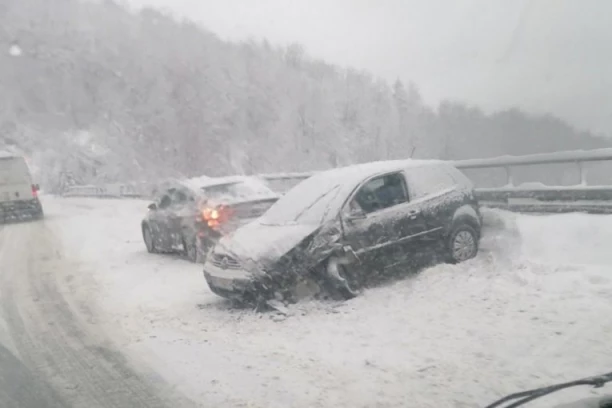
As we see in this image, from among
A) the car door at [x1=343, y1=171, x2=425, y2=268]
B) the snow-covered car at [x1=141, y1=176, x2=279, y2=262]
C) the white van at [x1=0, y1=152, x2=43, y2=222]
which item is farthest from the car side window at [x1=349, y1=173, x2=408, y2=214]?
the white van at [x1=0, y1=152, x2=43, y2=222]

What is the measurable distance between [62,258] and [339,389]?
919 cm

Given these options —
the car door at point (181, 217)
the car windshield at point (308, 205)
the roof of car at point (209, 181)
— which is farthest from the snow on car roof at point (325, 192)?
the car door at point (181, 217)

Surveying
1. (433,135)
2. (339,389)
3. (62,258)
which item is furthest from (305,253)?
(433,135)

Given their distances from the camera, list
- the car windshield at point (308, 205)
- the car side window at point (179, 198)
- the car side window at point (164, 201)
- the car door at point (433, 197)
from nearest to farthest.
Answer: the car windshield at point (308, 205)
the car door at point (433, 197)
the car side window at point (179, 198)
the car side window at point (164, 201)

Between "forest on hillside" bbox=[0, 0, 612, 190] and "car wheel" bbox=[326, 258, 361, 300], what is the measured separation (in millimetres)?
24368

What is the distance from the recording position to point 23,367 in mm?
5512

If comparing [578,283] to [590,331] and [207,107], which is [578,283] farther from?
[207,107]

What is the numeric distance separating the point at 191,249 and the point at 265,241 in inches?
150

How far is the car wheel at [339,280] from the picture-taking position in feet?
23.3

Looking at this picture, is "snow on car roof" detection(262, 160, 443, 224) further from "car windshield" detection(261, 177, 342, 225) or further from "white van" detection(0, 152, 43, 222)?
"white van" detection(0, 152, 43, 222)

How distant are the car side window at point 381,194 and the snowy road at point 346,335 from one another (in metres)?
1.06

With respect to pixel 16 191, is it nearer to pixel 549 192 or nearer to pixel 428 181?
pixel 428 181

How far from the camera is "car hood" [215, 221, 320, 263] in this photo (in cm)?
705

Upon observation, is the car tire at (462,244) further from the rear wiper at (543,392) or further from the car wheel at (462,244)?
the rear wiper at (543,392)
